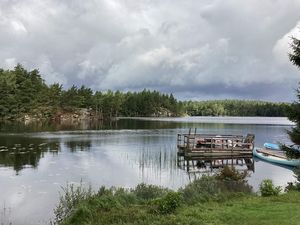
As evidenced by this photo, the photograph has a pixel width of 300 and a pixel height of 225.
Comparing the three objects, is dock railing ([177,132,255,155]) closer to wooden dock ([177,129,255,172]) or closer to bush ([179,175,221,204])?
wooden dock ([177,129,255,172])

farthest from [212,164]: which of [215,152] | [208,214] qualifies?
[208,214]

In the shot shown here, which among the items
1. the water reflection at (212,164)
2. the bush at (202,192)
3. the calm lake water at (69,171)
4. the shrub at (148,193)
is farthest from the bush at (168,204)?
the water reflection at (212,164)

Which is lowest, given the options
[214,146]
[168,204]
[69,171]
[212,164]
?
[212,164]

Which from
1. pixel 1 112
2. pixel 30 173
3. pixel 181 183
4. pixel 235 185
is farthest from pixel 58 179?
pixel 1 112

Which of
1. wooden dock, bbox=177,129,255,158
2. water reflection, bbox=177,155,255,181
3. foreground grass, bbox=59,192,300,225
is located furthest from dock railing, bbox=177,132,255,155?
foreground grass, bbox=59,192,300,225

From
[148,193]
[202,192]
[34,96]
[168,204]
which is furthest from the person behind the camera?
[34,96]

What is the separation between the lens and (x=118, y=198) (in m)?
16.0

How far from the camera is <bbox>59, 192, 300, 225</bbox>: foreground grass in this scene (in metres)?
12.1

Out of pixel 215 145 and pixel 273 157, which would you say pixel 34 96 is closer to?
pixel 215 145

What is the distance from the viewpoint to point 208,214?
43.4 ft

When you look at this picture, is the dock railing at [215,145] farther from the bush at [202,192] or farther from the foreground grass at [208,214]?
the foreground grass at [208,214]

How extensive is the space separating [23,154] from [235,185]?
27791 mm

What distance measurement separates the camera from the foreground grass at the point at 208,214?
476 inches

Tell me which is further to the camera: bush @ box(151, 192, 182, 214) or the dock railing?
the dock railing
